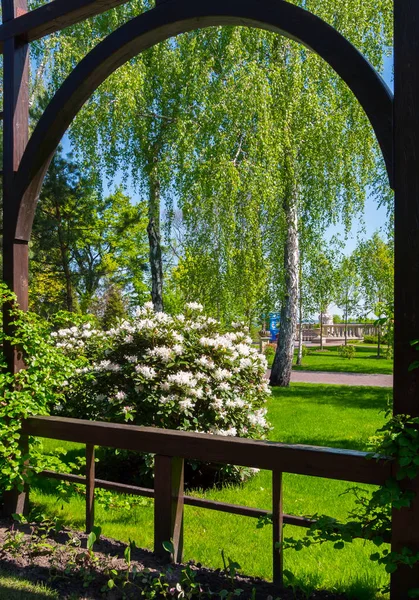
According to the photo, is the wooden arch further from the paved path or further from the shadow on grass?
the paved path

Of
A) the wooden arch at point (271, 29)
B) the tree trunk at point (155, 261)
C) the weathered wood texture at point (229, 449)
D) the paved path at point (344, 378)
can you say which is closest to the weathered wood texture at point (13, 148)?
the wooden arch at point (271, 29)

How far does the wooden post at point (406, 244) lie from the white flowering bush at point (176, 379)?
228 cm

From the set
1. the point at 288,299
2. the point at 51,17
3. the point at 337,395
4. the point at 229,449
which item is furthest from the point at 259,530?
the point at 288,299

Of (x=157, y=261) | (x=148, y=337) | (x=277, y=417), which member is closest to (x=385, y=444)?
(x=148, y=337)

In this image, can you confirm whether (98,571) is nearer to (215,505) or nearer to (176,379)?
(215,505)

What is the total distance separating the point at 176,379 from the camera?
13.9 ft

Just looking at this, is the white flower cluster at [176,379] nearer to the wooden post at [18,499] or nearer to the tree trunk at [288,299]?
the wooden post at [18,499]

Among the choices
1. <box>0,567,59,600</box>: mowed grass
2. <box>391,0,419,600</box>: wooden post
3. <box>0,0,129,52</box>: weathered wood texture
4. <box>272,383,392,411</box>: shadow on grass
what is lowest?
<box>272,383,392,411</box>: shadow on grass

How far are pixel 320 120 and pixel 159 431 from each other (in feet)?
25.6

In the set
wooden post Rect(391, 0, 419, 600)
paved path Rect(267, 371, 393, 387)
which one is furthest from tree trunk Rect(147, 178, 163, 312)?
wooden post Rect(391, 0, 419, 600)

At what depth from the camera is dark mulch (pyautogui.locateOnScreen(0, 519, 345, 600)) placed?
246cm

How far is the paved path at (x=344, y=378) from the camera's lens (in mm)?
13398

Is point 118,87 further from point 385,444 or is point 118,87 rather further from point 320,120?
point 385,444

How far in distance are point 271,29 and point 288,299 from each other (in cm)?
873
